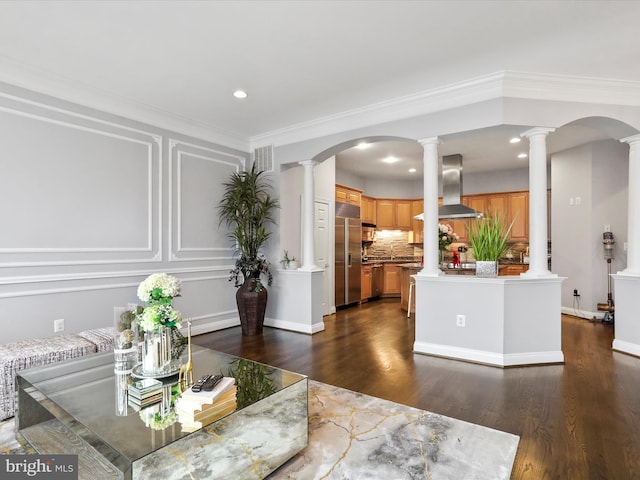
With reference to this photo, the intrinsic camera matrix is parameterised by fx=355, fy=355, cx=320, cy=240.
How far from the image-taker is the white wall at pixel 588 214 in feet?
17.9

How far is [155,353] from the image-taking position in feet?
6.41

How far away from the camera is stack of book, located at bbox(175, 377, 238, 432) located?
151cm

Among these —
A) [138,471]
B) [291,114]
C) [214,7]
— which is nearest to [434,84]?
[291,114]

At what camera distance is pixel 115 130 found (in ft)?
12.8

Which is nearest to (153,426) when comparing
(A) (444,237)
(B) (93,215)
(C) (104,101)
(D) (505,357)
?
(B) (93,215)

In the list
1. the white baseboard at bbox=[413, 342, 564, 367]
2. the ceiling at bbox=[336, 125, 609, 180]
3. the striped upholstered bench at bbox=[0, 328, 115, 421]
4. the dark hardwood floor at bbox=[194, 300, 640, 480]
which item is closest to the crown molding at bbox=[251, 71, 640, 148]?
the ceiling at bbox=[336, 125, 609, 180]

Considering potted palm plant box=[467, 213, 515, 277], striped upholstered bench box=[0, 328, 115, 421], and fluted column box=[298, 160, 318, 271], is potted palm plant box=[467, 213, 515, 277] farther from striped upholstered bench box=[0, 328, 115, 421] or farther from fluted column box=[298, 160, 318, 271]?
striped upholstered bench box=[0, 328, 115, 421]

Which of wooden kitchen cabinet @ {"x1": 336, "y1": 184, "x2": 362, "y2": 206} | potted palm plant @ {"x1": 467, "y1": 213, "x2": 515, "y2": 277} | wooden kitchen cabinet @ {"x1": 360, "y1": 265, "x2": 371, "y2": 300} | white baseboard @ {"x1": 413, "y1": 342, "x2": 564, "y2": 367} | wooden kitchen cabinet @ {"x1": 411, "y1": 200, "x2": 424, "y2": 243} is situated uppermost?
wooden kitchen cabinet @ {"x1": 336, "y1": 184, "x2": 362, "y2": 206}

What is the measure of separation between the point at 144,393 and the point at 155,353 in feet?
0.79

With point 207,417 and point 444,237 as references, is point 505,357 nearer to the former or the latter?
point 444,237

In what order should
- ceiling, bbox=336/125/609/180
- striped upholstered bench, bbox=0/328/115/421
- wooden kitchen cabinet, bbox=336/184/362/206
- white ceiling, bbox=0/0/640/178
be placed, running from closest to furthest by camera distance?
striped upholstered bench, bbox=0/328/115/421 → white ceiling, bbox=0/0/640/178 → ceiling, bbox=336/125/609/180 → wooden kitchen cabinet, bbox=336/184/362/206

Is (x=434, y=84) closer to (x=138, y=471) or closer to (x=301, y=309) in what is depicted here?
(x=301, y=309)

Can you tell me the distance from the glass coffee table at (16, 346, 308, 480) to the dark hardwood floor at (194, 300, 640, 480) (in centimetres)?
113

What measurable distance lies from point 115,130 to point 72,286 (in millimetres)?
1722
